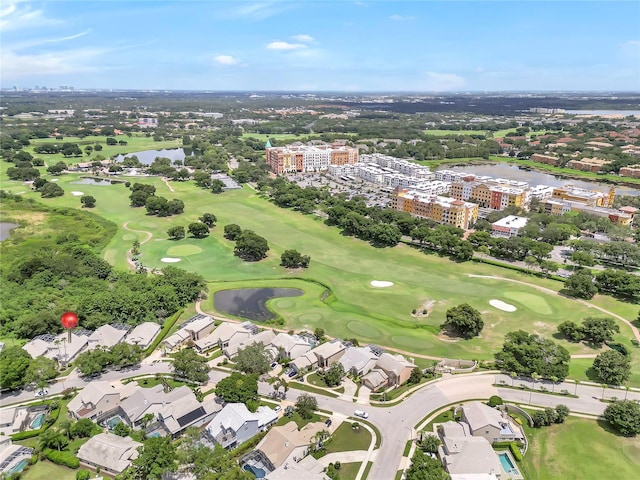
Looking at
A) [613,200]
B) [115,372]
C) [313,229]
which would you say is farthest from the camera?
[613,200]

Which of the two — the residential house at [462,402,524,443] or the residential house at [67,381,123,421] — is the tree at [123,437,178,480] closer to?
the residential house at [67,381,123,421]

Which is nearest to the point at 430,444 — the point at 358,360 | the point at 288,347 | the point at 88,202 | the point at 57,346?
the point at 358,360

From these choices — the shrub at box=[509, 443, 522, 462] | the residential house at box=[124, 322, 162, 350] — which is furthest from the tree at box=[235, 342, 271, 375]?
the shrub at box=[509, 443, 522, 462]

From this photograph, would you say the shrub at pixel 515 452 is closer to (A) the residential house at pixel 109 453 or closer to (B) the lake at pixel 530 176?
→ (A) the residential house at pixel 109 453

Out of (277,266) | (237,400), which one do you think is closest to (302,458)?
(237,400)

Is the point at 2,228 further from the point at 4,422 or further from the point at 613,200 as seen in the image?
the point at 613,200

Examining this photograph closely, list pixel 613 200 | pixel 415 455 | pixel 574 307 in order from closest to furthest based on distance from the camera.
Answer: pixel 415 455, pixel 574 307, pixel 613 200
